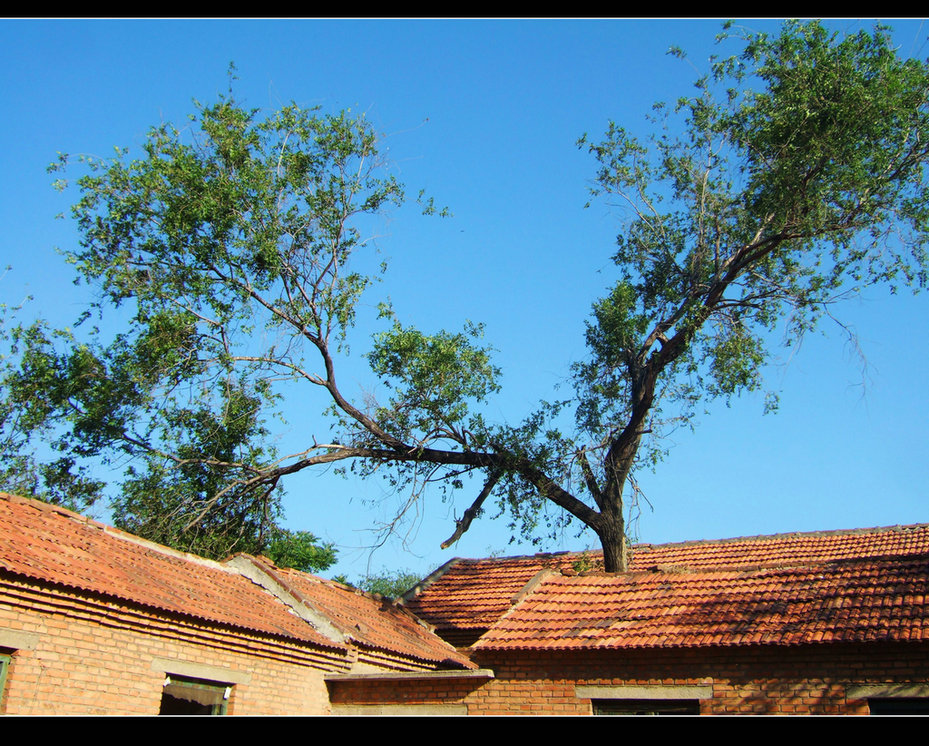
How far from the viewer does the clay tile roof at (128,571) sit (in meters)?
9.34

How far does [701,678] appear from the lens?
1049 cm

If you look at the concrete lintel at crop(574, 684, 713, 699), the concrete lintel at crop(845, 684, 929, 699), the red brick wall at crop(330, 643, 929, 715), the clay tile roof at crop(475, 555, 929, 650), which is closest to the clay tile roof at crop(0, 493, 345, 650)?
the red brick wall at crop(330, 643, 929, 715)

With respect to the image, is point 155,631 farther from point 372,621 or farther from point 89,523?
point 372,621

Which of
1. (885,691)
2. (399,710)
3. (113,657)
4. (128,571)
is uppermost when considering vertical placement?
(128,571)

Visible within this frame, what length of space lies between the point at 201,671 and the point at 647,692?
5.99m

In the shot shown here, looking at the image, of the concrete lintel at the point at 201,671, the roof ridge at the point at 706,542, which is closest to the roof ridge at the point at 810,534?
the roof ridge at the point at 706,542

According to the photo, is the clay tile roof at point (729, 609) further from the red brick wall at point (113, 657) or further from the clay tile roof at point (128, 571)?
the clay tile roof at point (128, 571)

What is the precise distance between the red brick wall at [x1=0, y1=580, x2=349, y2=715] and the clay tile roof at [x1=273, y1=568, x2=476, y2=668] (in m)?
1.88

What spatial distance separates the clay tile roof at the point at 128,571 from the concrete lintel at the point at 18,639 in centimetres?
57

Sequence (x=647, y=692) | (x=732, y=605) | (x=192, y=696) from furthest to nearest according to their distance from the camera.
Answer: (x=732, y=605), (x=647, y=692), (x=192, y=696)

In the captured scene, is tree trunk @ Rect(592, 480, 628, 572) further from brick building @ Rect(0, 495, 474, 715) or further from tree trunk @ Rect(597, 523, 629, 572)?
brick building @ Rect(0, 495, 474, 715)

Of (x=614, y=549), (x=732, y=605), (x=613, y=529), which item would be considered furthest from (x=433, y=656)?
(x=732, y=605)

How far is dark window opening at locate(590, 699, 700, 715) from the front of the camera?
10492 millimetres

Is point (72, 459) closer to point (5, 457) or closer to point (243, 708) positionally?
point (5, 457)
